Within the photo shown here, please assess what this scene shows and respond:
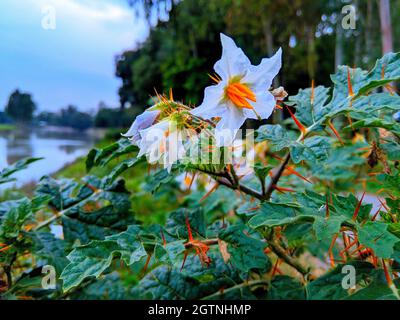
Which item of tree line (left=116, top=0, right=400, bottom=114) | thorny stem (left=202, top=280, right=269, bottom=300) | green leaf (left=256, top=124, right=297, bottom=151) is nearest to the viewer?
green leaf (left=256, top=124, right=297, bottom=151)

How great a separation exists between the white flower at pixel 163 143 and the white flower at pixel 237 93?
0.04 meters

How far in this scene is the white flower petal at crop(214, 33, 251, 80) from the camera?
1.03 ft

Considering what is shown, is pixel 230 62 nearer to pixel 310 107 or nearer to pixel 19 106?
pixel 310 107

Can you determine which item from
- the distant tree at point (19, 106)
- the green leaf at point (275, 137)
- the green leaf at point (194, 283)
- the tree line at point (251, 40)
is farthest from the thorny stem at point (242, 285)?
the tree line at point (251, 40)

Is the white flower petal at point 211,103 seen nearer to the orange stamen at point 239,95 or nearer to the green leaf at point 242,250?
the orange stamen at point 239,95

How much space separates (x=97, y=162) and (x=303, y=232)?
0.28 metres

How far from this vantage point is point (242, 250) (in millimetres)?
405

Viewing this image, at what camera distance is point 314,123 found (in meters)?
0.44

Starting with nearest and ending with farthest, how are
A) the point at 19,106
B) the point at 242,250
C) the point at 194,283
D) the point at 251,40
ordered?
the point at 242,250
the point at 194,283
the point at 19,106
the point at 251,40

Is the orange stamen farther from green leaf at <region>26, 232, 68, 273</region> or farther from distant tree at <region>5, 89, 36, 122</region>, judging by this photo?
distant tree at <region>5, 89, 36, 122</region>

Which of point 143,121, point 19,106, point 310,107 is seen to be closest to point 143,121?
point 143,121

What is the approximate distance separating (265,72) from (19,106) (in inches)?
40.5

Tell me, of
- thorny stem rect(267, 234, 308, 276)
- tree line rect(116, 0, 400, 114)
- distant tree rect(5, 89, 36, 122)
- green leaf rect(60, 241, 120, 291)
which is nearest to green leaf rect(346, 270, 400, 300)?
thorny stem rect(267, 234, 308, 276)
